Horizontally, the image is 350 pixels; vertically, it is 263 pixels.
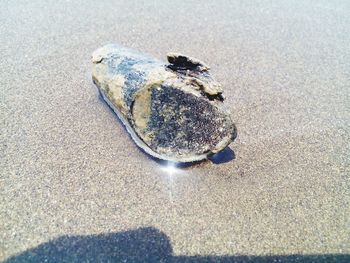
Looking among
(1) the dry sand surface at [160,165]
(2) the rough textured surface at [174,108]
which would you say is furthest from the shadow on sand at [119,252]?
(2) the rough textured surface at [174,108]

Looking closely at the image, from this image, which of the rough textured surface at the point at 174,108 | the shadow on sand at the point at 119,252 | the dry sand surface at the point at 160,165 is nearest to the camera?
the shadow on sand at the point at 119,252

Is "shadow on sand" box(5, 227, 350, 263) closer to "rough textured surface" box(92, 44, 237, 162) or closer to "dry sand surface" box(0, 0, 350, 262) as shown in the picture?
"dry sand surface" box(0, 0, 350, 262)

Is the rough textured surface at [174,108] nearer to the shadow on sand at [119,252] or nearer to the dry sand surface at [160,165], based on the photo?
the dry sand surface at [160,165]

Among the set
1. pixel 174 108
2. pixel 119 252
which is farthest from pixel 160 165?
pixel 119 252

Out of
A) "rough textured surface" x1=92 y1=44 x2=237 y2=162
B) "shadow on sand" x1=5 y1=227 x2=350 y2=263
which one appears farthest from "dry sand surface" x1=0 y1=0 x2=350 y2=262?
"rough textured surface" x1=92 y1=44 x2=237 y2=162

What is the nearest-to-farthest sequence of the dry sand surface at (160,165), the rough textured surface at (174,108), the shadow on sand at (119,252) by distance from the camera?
the shadow on sand at (119,252), the dry sand surface at (160,165), the rough textured surface at (174,108)

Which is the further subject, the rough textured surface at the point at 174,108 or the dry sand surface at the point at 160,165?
the rough textured surface at the point at 174,108
